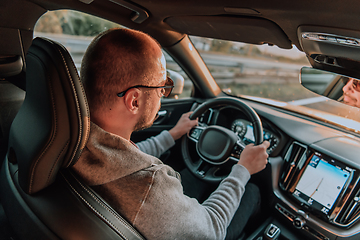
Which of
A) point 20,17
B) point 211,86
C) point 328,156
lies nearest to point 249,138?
point 328,156

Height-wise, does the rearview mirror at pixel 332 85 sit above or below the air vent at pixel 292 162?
above

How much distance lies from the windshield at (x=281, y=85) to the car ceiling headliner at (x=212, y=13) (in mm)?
344

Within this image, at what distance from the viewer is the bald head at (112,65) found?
1.14m

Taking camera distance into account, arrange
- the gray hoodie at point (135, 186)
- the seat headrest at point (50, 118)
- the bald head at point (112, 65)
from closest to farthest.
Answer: the seat headrest at point (50, 118) → the gray hoodie at point (135, 186) → the bald head at point (112, 65)

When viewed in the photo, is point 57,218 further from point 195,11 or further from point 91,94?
point 195,11

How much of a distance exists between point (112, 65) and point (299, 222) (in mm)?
1774

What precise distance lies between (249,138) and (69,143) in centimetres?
185

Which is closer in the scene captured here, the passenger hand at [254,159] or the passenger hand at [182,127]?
the passenger hand at [254,159]

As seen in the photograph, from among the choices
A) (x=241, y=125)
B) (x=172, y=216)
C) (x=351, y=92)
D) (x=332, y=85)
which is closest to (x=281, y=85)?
(x=241, y=125)

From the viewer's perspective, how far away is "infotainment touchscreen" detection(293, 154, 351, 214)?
5.68ft

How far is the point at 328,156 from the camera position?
1.82 metres

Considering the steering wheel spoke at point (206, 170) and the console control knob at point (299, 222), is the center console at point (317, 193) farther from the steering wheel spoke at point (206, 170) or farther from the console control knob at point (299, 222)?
the steering wheel spoke at point (206, 170)

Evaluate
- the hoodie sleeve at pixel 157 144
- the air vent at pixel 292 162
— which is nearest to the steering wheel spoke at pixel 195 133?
the hoodie sleeve at pixel 157 144

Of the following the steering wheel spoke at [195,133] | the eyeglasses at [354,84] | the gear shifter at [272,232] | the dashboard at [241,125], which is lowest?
the gear shifter at [272,232]
